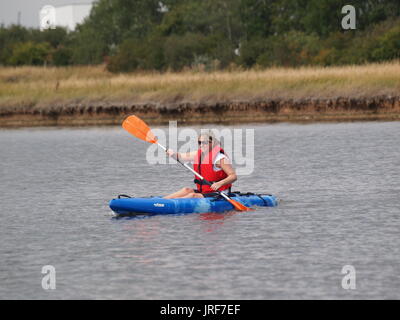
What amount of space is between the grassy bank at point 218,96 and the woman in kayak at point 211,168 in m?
16.8

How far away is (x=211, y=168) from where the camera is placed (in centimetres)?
1403

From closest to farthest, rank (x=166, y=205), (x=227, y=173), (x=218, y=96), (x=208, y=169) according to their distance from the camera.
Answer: (x=166, y=205), (x=227, y=173), (x=208, y=169), (x=218, y=96)

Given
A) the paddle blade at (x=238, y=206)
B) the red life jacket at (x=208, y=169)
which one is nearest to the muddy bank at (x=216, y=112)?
the paddle blade at (x=238, y=206)

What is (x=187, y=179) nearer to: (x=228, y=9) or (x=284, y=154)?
(x=284, y=154)

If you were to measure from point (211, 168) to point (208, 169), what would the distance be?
5cm
